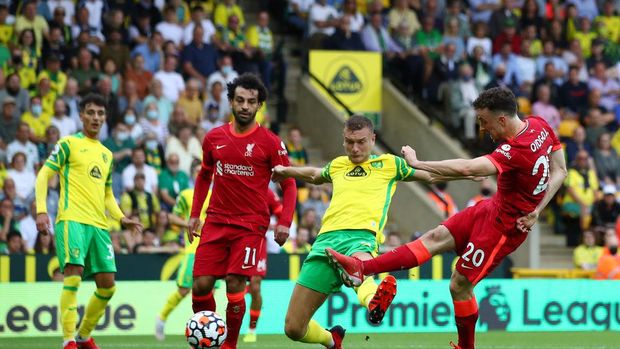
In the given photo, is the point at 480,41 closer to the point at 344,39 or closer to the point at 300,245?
the point at 344,39

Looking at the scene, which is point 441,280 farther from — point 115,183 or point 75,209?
point 75,209

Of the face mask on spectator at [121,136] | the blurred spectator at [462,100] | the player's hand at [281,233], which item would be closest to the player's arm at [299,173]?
the player's hand at [281,233]

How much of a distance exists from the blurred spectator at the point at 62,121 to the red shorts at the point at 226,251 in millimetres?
8015

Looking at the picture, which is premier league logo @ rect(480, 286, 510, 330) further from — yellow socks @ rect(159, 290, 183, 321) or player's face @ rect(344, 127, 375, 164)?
player's face @ rect(344, 127, 375, 164)

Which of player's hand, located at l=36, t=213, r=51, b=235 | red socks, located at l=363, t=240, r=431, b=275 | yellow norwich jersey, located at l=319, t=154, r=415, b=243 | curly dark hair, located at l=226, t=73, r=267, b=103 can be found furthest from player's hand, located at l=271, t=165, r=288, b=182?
player's hand, located at l=36, t=213, r=51, b=235

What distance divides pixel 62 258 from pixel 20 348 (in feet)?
7.34

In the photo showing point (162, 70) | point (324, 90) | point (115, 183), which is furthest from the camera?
point (324, 90)

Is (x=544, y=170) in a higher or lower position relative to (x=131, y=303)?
higher

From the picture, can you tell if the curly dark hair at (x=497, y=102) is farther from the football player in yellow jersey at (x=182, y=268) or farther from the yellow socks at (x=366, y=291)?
the football player in yellow jersey at (x=182, y=268)

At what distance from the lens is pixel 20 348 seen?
14.3 metres

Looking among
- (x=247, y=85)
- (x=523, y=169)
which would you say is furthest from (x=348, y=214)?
(x=523, y=169)

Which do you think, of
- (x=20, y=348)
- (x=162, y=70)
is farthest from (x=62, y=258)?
(x=162, y=70)

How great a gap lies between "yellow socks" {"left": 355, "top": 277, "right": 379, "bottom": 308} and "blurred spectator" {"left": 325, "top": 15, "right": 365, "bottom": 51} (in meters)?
11.5

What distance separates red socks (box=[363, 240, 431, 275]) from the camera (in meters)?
10.8
